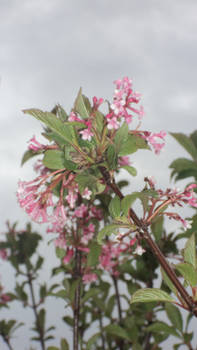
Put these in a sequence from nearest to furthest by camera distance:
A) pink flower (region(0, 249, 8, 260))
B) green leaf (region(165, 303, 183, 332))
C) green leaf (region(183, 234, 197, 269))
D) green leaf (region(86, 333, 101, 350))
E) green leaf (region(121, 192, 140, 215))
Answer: green leaf (region(121, 192, 140, 215)) → green leaf (region(183, 234, 197, 269)) → green leaf (region(165, 303, 183, 332)) → green leaf (region(86, 333, 101, 350)) → pink flower (region(0, 249, 8, 260))

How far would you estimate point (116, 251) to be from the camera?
3.00 metres

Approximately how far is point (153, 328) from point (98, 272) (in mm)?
882

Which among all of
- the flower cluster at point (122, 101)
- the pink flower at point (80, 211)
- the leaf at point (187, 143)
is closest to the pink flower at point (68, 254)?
the pink flower at point (80, 211)

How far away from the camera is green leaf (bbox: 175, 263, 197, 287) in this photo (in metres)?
1.03

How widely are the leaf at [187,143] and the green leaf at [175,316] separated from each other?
0.90m

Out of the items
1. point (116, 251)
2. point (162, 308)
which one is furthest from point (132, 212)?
point (116, 251)

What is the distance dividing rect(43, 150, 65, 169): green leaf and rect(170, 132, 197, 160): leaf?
1412 mm

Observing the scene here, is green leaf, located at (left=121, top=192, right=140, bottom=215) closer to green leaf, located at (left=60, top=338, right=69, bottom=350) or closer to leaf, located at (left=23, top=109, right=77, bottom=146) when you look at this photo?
leaf, located at (left=23, top=109, right=77, bottom=146)

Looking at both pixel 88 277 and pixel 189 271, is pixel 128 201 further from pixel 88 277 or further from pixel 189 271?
pixel 88 277

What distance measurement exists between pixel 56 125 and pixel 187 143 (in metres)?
1.52

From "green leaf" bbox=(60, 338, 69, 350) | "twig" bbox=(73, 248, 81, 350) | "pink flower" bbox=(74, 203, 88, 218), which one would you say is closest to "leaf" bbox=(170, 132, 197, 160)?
"pink flower" bbox=(74, 203, 88, 218)

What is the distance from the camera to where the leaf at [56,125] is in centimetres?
108

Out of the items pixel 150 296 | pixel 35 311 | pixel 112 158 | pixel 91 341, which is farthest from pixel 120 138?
pixel 35 311

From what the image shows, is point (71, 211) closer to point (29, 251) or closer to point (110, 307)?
point (110, 307)
